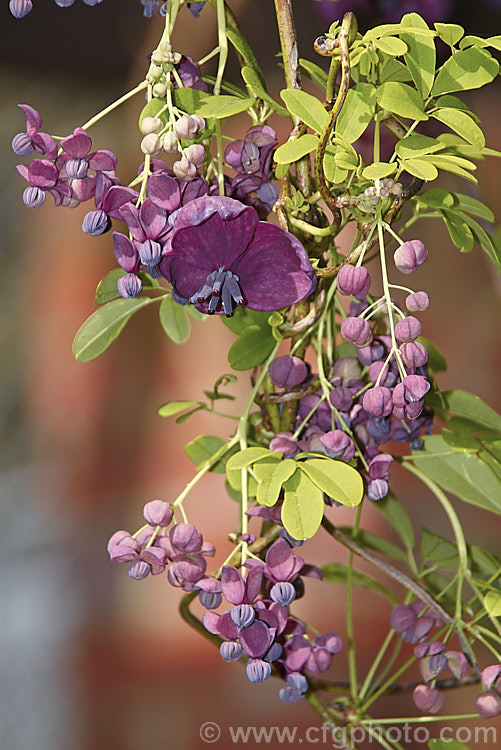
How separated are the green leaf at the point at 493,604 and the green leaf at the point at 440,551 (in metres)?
0.14

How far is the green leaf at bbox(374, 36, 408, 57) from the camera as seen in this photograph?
12.6 inches

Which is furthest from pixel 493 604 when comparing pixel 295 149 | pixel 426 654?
pixel 295 149

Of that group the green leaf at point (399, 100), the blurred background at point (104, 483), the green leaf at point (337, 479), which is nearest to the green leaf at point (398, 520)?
the green leaf at point (337, 479)

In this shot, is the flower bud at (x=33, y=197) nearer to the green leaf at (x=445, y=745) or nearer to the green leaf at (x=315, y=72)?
the green leaf at (x=315, y=72)

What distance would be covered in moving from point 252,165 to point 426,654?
30 centimetres

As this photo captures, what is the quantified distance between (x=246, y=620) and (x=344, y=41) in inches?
10.2

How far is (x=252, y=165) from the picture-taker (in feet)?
1.23

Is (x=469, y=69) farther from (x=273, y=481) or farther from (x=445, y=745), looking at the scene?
(x=445, y=745)

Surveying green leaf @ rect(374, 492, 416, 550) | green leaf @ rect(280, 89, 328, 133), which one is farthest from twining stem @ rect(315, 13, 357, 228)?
green leaf @ rect(374, 492, 416, 550)

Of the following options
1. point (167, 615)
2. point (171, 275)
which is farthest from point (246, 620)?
point (167, 615)

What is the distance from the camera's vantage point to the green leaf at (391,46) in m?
0.32

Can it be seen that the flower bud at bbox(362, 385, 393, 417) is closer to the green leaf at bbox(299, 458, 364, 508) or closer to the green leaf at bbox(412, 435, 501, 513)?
the green leaf at bbox(299, 458, 364, 508)

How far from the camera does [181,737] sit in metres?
1.72

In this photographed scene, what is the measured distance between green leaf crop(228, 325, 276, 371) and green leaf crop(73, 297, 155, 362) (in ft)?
0.24
